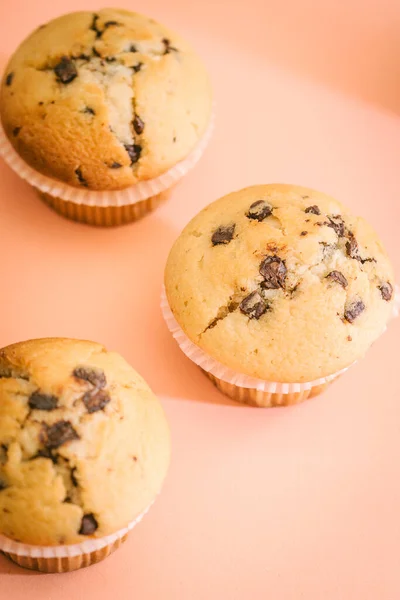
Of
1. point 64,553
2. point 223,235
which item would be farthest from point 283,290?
point 64,553

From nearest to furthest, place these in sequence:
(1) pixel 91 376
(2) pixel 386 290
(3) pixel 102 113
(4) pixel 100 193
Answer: (1) pixel 91 376
(2) pixel 386 290
(3) pixel 102 113
(4) pixel 100 193

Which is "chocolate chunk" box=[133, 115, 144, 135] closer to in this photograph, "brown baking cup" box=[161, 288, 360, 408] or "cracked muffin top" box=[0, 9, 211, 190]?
"cracked muffin top" box=[0, 9, 211, 190]

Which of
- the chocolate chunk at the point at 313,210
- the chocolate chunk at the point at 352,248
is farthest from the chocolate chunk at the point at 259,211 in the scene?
the chocolate chunk at the point at 352,248

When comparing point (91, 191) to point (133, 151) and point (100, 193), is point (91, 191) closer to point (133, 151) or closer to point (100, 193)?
point (100, 193)

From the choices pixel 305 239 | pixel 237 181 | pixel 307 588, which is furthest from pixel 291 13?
pixel 307 588

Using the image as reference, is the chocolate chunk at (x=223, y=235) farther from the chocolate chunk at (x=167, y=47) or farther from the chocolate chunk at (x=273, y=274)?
the chocolate chunk at (x=167, y=47)
